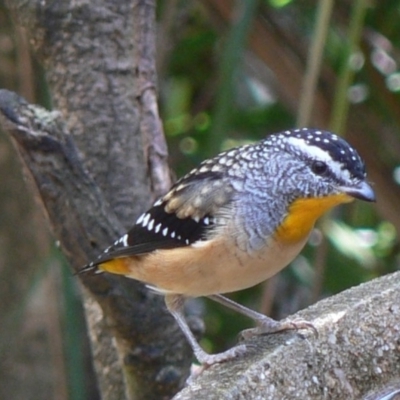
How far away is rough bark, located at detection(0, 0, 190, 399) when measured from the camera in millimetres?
2670

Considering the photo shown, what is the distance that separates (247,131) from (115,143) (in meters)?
1.45

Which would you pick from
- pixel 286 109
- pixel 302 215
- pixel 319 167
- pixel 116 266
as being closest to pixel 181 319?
pixel 116 266

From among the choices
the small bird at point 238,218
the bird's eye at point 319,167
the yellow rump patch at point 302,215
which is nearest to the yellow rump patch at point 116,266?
the small bird at point 238,218

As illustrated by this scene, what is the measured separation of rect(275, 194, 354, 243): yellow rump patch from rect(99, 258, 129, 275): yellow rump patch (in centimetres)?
46

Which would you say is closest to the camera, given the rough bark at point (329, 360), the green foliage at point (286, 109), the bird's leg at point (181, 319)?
the rough bark at point (329, 360)

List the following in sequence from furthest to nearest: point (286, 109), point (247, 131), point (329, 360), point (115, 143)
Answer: point (247, 131) → point (286, 109) → point (115, 143) → point (329, 360)

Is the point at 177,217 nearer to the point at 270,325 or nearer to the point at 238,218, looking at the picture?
the point at 238,218

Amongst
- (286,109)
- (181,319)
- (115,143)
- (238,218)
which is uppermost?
(115,143)

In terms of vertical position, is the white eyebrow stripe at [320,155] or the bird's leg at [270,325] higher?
the white eyebrow stripe at [320,155]

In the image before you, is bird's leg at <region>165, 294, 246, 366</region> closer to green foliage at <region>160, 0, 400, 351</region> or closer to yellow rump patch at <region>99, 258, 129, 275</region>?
yellow rump patch at <region>99, 258, 129, 275</region>

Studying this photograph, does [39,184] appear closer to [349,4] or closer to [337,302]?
[337,302]

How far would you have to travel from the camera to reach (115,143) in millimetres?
2836

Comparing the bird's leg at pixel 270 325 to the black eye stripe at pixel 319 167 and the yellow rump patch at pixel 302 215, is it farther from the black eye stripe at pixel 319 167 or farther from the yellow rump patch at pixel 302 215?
the black eye stripe at pixel 319 167

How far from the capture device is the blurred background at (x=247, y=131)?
11.6ft
